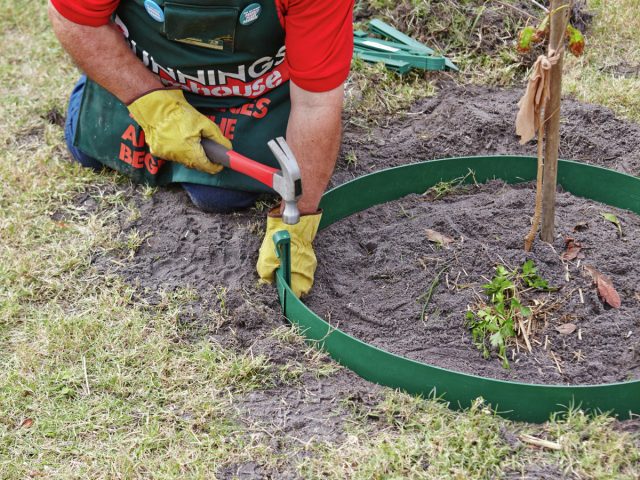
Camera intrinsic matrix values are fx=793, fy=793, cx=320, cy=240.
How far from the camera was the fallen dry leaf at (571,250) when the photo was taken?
274 cm

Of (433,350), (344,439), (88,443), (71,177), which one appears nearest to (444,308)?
(433,350)

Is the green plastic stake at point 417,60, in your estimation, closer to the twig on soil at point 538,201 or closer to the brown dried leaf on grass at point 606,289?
the twig on soil at point 538,201

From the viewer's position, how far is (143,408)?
7.80ft

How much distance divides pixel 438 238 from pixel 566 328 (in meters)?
0.61

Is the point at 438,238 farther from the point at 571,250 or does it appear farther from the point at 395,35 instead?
the point at 395,35

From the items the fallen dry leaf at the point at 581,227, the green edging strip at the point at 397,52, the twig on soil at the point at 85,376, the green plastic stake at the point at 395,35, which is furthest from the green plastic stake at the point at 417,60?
the twig on soil at the point at 85,376

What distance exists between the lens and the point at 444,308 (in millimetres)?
2635

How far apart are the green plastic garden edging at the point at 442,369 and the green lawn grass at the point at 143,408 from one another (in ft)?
0.17

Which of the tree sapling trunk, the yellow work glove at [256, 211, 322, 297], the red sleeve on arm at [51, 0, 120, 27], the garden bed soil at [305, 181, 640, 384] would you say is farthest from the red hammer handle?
the tree sapling trunk

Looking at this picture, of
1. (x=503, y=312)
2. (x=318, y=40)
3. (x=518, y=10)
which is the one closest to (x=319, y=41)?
(x=318, y=40)

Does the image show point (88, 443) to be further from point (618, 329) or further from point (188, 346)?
point (618, 329)

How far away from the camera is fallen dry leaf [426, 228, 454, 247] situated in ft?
9.53

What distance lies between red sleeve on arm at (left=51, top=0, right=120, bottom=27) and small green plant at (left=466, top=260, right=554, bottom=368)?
166 cm

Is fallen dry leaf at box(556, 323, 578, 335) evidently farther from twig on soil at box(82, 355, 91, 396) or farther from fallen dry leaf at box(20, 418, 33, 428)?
fallen dry leaf at box(20, 418, 33, 428)
